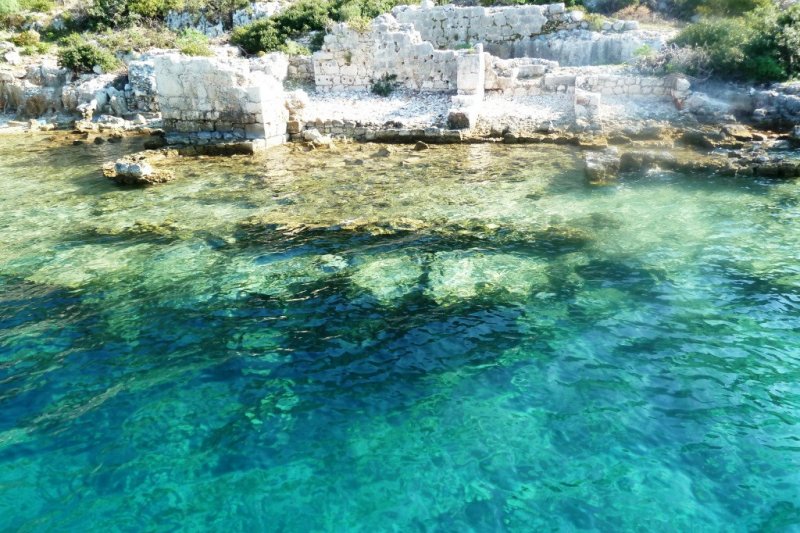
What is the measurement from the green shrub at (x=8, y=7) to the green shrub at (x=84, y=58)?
10847 mm

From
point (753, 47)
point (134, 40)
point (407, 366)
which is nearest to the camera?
point (407, 366)

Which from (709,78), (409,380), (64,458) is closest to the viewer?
(64,458)

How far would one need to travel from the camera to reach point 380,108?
19031 mm

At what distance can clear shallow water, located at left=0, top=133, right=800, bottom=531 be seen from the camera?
463cm

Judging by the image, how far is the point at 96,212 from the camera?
11.6 m

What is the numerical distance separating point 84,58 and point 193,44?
4.57 meters

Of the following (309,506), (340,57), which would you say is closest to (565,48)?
(340,57)

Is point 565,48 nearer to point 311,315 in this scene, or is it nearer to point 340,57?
point 340,57

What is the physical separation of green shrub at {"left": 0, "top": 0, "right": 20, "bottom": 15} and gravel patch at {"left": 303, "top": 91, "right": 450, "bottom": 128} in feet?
72.6

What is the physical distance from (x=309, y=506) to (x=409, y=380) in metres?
1.86

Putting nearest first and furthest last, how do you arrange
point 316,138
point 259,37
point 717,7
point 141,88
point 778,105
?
point 778,105 < point 316,138 < point 141,88 < point 717,7 < point 259,37

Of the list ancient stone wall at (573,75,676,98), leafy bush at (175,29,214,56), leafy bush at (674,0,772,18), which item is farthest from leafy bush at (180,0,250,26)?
leafy bush at (674,0,772,18)

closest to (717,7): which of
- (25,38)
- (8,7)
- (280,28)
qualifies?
(280,28)

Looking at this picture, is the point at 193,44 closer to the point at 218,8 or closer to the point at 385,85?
the point at 218,8
